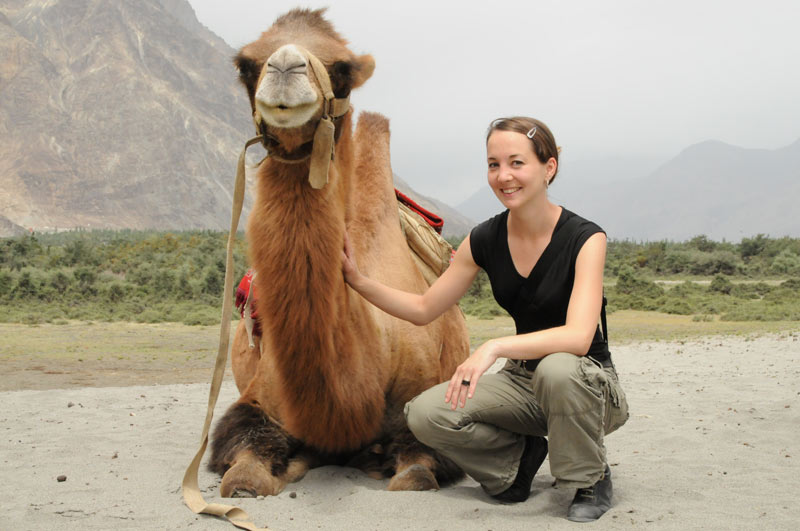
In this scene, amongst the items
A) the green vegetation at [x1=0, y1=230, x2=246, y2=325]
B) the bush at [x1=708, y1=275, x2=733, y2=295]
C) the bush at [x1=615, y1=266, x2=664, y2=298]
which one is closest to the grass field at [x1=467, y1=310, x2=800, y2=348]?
the bush at [x1=615, y1=266, x2=664, y2=298]

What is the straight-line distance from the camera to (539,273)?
3.87m

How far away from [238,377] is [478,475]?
8.23 ft

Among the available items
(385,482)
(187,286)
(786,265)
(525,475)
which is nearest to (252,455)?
(385,482)

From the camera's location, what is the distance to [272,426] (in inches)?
178

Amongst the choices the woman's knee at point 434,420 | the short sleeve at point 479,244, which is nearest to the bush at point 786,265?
the short sleeve at point 479,244

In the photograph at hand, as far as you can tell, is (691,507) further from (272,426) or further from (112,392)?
(112,392)

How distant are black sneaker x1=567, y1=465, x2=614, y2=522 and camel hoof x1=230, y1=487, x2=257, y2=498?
61.5 inches

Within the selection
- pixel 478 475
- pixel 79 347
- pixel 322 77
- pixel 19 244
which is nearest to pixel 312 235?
pixel 322 77

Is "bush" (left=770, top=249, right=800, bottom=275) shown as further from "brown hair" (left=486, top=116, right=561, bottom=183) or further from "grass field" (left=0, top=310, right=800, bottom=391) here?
"brown hair" (left=486, top=116, right=561, bottom=183)

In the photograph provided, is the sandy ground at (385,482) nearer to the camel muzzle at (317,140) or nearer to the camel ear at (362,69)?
the camel muzzle at (317,140)

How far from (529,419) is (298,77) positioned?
2000mm

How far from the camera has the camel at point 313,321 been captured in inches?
149

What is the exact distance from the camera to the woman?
3.55 m

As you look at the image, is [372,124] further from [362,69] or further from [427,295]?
[427,295]
